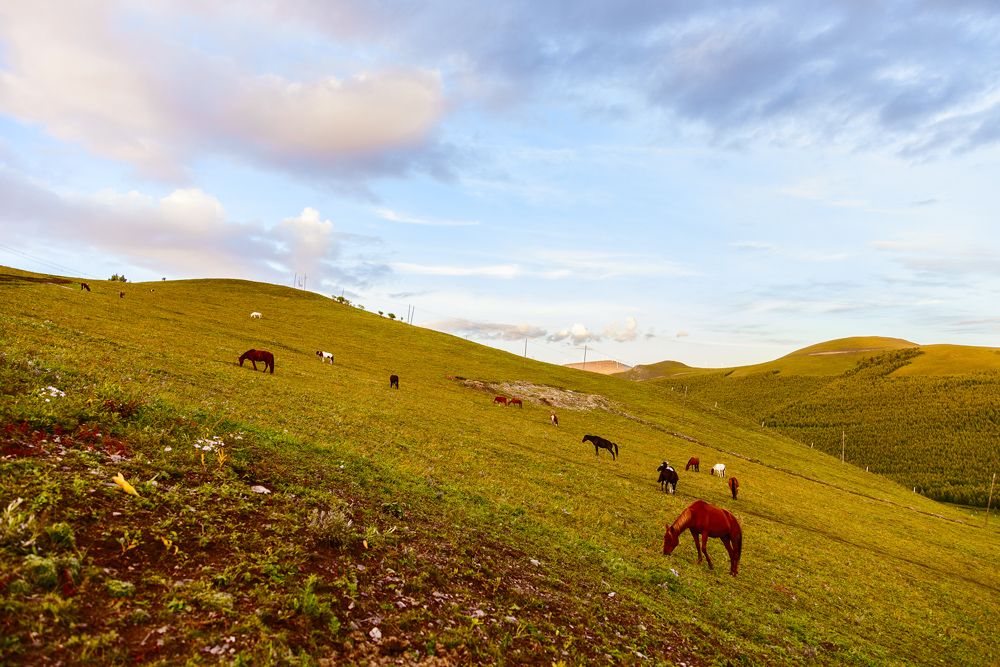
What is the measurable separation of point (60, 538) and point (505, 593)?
663cm

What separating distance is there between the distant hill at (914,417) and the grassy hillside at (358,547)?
72.7 meters

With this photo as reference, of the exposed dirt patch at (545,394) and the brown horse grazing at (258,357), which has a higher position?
the brown horse grazing at (258,357)

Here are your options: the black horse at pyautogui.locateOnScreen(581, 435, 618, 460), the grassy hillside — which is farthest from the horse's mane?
the black horse at pyautogui.locateOnScreen(581, 435, 618, 460)

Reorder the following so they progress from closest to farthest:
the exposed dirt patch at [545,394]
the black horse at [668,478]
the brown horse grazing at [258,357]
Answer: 1. the black horse at [668,478]
2. the brown horse grazing at [258,357]
3. the exposed dirt patch at [545,394]

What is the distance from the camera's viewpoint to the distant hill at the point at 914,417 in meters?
116

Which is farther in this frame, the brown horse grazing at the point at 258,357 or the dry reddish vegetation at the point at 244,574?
the brown horse grazing at the point at 258,357

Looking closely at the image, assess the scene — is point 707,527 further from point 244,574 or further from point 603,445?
point 603,445

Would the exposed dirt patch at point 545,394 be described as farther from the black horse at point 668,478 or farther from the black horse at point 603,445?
the black horse at point 668,478

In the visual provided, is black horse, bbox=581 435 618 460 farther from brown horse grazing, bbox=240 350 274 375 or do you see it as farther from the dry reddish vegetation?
the dry reddish vegetation

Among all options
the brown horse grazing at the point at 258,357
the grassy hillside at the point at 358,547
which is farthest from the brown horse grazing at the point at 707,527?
the brown horse grazing at the point at 258,357

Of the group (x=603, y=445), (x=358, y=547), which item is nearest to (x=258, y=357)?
(x=603, y=445)

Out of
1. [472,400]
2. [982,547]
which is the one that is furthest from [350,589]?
[982,547]

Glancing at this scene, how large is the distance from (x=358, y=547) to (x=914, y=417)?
18762 centimetres

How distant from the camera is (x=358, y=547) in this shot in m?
8.16
